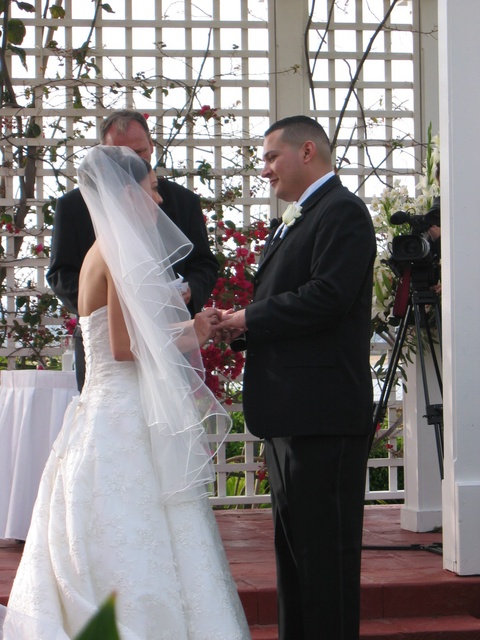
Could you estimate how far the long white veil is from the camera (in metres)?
2.85

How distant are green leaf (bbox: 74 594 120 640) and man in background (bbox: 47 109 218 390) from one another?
2.79 meters

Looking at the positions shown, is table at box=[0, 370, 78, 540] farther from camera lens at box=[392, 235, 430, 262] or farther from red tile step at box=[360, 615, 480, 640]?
red tile step at box=[360, 615, 480, 640]

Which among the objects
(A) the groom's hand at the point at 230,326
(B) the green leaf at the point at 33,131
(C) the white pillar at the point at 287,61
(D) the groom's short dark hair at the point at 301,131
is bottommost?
(A) the groom's hand at the point at 230,326

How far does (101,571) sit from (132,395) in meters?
0.53

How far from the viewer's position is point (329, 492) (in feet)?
9.41

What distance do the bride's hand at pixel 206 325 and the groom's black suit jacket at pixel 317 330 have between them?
0.14 metres

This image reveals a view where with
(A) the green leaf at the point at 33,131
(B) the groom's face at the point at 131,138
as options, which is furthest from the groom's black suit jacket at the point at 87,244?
(A) the green leaf at the point at 33,131

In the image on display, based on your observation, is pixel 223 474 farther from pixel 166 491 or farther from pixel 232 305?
pixel 166 491

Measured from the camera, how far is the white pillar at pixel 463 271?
3.84m

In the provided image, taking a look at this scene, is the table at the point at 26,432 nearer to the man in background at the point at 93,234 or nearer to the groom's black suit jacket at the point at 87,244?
the man in background at the point at 93,234

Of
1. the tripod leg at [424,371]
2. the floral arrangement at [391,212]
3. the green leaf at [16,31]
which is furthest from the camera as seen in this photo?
the green leaf at [16,31]

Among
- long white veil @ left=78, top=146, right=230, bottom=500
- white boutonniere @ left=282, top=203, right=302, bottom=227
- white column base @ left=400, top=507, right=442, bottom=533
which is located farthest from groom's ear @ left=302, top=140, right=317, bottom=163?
white column base @ left=400, top=507, right=442, bottom=533

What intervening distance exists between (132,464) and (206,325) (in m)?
0.51

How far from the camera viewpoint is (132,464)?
2842 mm
